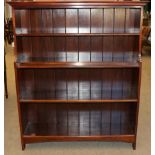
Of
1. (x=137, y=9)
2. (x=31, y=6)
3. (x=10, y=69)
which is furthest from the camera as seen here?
(x=10, y=69)

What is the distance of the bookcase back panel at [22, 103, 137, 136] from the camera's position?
2.79 meters

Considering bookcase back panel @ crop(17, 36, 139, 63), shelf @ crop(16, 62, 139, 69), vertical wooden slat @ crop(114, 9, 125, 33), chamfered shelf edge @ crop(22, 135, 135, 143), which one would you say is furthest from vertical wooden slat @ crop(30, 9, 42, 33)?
chamfered shelf edge @ crop(22, 135, 135, 143)

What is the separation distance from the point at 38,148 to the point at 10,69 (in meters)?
2.96

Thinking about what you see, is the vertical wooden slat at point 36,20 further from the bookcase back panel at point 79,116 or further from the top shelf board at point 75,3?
the bookcase back panel at point 79,116

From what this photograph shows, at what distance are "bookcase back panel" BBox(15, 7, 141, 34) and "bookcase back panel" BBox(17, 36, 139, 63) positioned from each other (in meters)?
0.10

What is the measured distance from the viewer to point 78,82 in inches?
110

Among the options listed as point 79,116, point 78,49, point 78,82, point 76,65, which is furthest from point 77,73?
point 79,116

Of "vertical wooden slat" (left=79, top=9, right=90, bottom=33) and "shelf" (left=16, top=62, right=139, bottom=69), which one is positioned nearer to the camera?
"shelf" (left=16, top=62, right=139, bottom=69)

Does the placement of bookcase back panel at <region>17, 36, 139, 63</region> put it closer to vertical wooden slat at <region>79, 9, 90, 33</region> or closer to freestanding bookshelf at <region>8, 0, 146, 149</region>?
freestanding bookshelf at <region>8, 0, 146, 149</region>

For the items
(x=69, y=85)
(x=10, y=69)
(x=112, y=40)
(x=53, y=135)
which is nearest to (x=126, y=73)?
(x=112, y=40)

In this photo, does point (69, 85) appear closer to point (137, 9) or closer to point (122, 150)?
point (122, 150)

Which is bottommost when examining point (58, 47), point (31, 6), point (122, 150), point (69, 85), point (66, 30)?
point (122, 150)

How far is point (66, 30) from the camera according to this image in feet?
8.52

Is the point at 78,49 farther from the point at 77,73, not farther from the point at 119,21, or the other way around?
the point at 119,21
